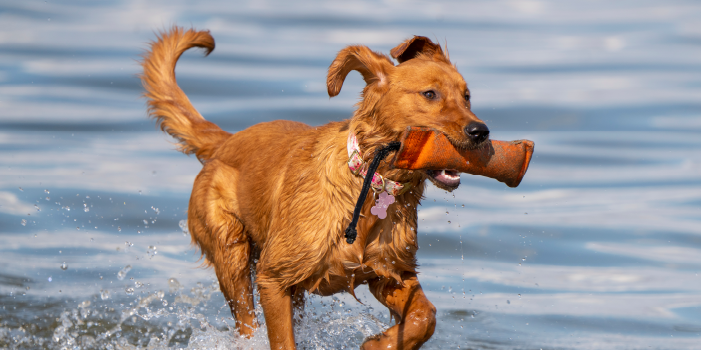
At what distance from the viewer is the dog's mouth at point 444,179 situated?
400cm

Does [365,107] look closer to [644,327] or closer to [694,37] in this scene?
[644,327]

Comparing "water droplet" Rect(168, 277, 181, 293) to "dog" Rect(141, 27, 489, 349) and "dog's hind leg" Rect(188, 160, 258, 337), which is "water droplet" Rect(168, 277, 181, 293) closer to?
"dog's hind leg" Rect(188, 160, 258, 337)

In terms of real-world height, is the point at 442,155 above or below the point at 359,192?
above

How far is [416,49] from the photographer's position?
15.0 ft

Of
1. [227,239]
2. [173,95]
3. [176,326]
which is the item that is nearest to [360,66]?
[227,239]

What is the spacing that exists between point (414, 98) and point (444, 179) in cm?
45

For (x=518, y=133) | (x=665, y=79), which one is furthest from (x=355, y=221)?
(x=665, y=79)

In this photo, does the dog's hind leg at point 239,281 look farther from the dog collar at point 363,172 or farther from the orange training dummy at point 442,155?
the orange training dummy at point 442,155

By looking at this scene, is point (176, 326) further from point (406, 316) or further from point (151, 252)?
point (406, 316)

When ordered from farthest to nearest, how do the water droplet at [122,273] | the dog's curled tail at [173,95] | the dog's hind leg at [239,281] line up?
the water droplet at [122,273]
the dog's curled tail at [173,95]
the dog's hind leg at [239,281]

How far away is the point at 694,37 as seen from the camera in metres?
16.0

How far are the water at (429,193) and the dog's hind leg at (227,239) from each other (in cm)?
26

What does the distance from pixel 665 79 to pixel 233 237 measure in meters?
11.4

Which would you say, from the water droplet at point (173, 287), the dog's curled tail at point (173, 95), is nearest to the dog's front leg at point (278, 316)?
the dog's curled tail at point (173, 95)
